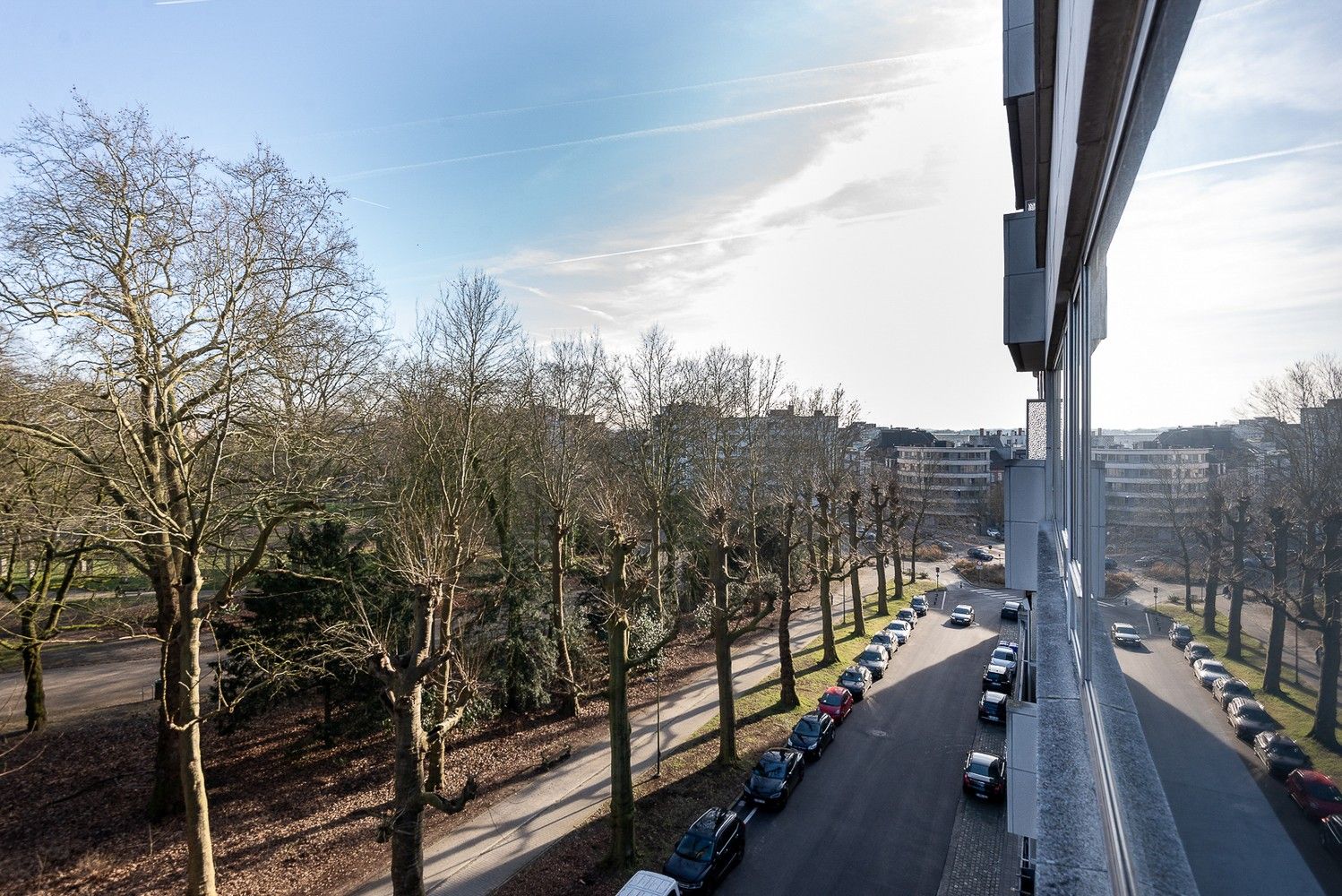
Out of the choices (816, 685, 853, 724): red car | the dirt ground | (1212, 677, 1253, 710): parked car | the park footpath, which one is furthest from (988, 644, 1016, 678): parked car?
(1212, 677, 1253, 710): parked car

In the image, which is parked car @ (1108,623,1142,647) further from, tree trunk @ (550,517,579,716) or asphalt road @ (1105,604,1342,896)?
tree trunk @ (550,517,579,716)

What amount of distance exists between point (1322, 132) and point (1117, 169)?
5.63ft

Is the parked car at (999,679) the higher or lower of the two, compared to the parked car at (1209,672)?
lower

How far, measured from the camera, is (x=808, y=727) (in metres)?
15.5

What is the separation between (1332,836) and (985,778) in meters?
14.8

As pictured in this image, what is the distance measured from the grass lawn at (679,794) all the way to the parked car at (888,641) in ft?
7.75

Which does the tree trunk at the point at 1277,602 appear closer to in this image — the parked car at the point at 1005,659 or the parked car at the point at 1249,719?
the parked car at the point at 1249,719

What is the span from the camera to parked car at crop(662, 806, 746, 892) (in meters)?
10.0

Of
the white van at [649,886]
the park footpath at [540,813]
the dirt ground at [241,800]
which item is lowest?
the park footpath at [540,813]

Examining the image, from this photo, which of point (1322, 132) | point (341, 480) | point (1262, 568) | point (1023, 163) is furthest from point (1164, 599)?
point (341, 480)

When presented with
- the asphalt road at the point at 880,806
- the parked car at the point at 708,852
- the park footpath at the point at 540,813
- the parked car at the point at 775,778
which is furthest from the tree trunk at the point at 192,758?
the parked car at the point at 775,778

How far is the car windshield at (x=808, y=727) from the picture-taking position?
1531 cm

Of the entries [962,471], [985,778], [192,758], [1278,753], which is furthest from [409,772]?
[962,471]

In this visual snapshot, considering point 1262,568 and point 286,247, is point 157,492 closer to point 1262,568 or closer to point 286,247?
point 286,247
